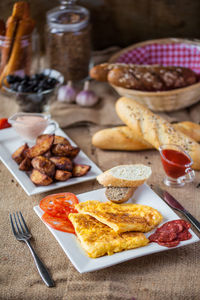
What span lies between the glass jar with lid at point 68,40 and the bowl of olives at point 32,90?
33 centimetres

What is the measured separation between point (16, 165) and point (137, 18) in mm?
2303

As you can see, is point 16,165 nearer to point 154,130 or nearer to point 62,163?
point 62,163

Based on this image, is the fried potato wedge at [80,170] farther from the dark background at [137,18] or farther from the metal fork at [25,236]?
the dark background at [137,18]

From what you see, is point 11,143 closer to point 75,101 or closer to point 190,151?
point 75,101

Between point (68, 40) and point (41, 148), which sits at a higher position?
point (68, 40)

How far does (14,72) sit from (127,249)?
2.06m

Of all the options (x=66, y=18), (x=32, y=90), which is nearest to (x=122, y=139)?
(x=32, y=90)

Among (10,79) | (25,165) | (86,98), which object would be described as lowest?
(86,98)

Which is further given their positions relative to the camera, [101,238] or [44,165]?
[44,165]

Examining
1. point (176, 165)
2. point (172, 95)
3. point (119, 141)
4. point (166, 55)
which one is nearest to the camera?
point (176, 165)

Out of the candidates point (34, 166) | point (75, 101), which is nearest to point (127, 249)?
point (34, 166)

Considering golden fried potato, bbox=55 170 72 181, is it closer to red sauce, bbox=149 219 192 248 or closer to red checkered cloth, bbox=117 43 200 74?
red sauce, bbox=149 219 192 248

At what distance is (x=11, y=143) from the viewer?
8.73ft

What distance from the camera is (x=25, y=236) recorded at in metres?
1.92
